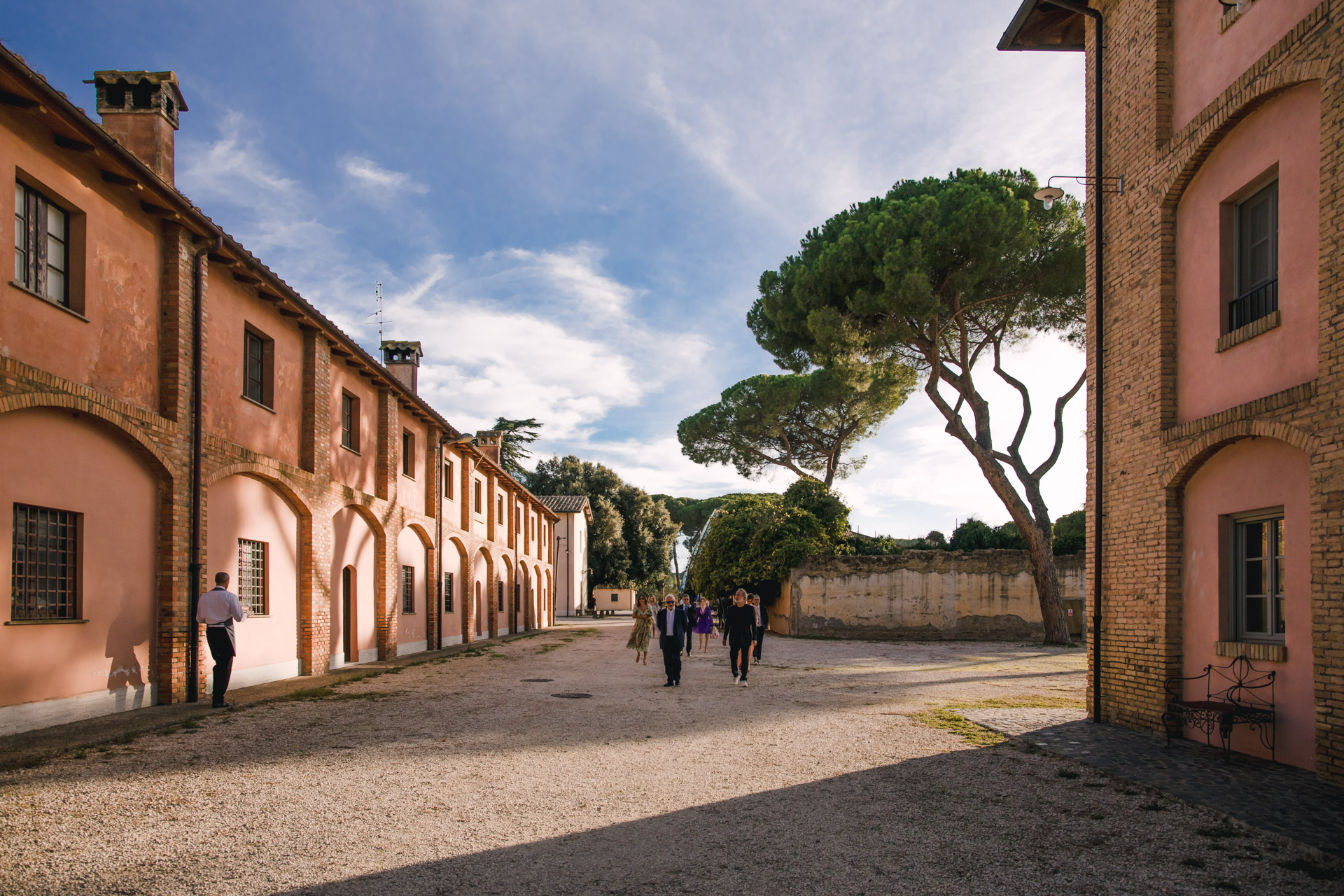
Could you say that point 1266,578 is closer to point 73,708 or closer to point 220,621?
point 220,621

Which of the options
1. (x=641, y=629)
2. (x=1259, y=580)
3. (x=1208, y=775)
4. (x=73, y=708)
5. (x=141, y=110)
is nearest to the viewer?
(x=1208, y=775)

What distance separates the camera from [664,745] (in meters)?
8.30

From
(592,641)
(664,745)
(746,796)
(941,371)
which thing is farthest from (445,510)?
(746,796)

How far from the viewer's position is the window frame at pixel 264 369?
1387 centimetres

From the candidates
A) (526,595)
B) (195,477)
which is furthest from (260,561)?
(526,595)

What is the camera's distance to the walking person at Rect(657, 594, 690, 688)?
13836 mm

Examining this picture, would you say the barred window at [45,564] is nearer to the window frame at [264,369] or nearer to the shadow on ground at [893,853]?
the window frame at [264,369]

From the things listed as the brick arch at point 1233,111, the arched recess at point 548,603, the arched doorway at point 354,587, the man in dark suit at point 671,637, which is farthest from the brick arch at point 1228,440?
the arched recess at point 548,603

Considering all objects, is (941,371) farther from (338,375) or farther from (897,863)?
(897,863)

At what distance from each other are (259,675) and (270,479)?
3042 mm

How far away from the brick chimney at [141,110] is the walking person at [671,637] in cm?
967

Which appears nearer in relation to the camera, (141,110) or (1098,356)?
(1098,356)

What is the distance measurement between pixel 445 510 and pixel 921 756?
62.0 feet

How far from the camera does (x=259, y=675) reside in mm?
13469
